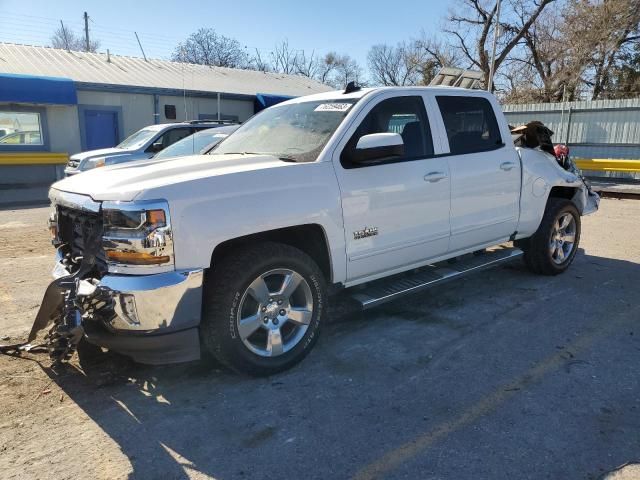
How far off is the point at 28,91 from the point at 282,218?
16373 mm

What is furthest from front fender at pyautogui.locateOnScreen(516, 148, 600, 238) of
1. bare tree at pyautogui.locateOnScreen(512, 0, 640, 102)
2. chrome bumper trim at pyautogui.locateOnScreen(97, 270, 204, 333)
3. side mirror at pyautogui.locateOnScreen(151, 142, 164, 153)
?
bare tree at pyautogui.locateOnScreen(512, 0, 640, 102)

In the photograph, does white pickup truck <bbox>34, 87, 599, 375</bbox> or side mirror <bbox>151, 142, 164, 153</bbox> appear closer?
white pickup truck <bbox>34, 87, 599, 375</bbox>

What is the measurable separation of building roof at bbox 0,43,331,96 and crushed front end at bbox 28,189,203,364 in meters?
17.0

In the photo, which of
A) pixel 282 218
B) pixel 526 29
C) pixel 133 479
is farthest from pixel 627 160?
pixel 526 29

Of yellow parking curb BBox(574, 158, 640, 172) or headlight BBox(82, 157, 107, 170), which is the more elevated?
headlight BBox(82, 157, 107, 170)

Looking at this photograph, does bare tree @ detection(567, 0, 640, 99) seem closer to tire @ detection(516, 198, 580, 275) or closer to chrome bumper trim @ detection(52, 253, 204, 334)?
tire @ detection(516, 198, 580, 275)

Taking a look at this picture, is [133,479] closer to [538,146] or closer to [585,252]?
[538,146]

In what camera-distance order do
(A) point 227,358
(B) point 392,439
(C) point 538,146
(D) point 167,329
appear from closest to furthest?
(B) point 392,439
(D) point 167,329
(A) point 227,358
(C) point 538,146

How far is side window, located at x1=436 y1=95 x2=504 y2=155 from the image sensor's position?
468 centimetres

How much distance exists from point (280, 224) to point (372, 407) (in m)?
1.32

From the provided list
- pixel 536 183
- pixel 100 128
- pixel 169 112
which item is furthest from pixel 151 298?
pixel 100 128

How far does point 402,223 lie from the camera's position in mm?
4152

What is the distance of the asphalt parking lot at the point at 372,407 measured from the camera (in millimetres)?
2678

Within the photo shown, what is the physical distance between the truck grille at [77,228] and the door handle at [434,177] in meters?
2.55
